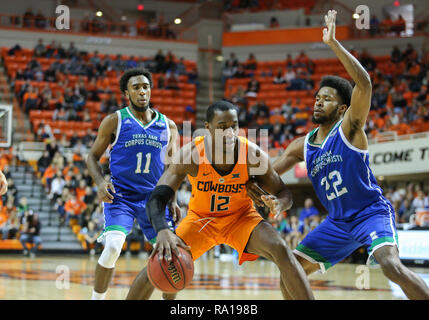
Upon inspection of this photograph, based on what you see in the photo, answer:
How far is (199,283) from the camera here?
354 inches

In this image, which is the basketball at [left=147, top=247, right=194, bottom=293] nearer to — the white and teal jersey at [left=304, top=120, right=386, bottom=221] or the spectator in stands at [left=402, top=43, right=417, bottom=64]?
the white and teal jersey at [left=304, top=120, right=386, bottom=221]

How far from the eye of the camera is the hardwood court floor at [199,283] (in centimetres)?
730

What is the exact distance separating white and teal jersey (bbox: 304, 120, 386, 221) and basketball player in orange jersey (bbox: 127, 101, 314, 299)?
1.35 feet

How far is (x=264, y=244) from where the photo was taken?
4352 mm

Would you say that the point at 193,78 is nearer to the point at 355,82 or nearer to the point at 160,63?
the point at 160,63

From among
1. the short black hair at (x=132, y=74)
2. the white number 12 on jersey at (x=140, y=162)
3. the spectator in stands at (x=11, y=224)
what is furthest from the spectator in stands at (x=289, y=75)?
the white number 12 on jersey at (x=140, y=162)

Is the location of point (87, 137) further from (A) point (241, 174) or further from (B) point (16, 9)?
(A) point (241, 174)

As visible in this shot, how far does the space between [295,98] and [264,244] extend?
17.7 meters

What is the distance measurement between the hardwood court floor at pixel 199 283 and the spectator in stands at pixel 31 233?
1.62m

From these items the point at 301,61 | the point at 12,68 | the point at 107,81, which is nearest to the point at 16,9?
the point at 12,68

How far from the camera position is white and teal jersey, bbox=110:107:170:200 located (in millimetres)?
5578

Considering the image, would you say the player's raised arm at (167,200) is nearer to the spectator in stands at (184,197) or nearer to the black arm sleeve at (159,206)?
the black arm sleeve at (159,206)

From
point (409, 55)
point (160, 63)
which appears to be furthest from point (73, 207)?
point (409, 55)
